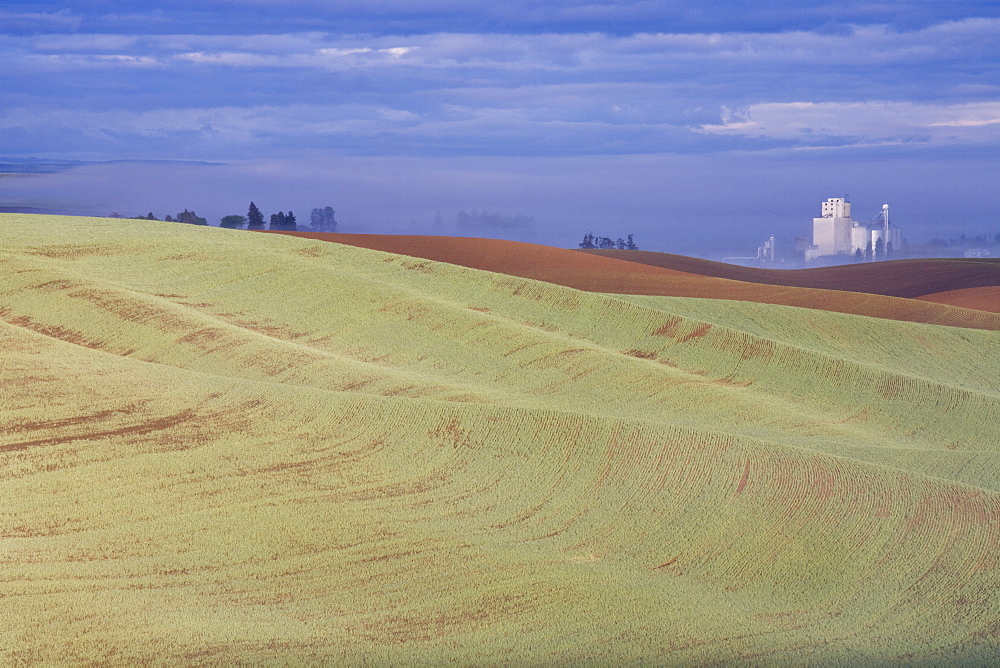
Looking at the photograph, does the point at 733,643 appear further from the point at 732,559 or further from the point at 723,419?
the point at 723,419

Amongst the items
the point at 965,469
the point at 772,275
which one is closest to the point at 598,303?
the point at 965,469

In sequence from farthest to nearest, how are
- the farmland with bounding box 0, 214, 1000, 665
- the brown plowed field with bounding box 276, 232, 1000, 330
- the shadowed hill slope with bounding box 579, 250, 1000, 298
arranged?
the shadowed hill slope with bounding box 579, 250, 1000, 298, the brown plowed field with bounding box 276, 232, 1000, 330, the farmland with bounding box 0, 214, 1000, 665

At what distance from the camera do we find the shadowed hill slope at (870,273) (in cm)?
5612

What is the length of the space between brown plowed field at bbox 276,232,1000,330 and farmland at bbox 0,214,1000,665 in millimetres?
9703

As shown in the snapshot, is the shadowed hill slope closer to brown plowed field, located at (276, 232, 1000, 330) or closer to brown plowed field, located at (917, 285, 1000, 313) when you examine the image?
brown plowed field, located at (276, 232, 1000, 330)

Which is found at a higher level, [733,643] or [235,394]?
[235,394]

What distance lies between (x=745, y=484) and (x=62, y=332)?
18.5 meters

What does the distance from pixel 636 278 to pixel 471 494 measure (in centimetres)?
3254

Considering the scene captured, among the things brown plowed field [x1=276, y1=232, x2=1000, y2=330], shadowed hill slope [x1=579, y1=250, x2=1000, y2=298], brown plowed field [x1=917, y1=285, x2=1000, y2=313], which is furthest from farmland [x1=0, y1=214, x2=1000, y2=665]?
shadowed hill slope [x1=579, y1=250, x2=1000, y2=298]

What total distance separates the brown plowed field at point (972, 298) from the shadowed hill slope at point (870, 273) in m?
3.05

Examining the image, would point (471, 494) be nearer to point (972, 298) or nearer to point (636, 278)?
point (636, 278)

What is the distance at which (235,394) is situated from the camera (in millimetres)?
19609

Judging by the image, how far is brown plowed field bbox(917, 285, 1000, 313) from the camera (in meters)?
45.9

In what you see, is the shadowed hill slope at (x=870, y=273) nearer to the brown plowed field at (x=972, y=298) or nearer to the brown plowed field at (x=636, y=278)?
the brown plowed field at (x=636, y=278)
